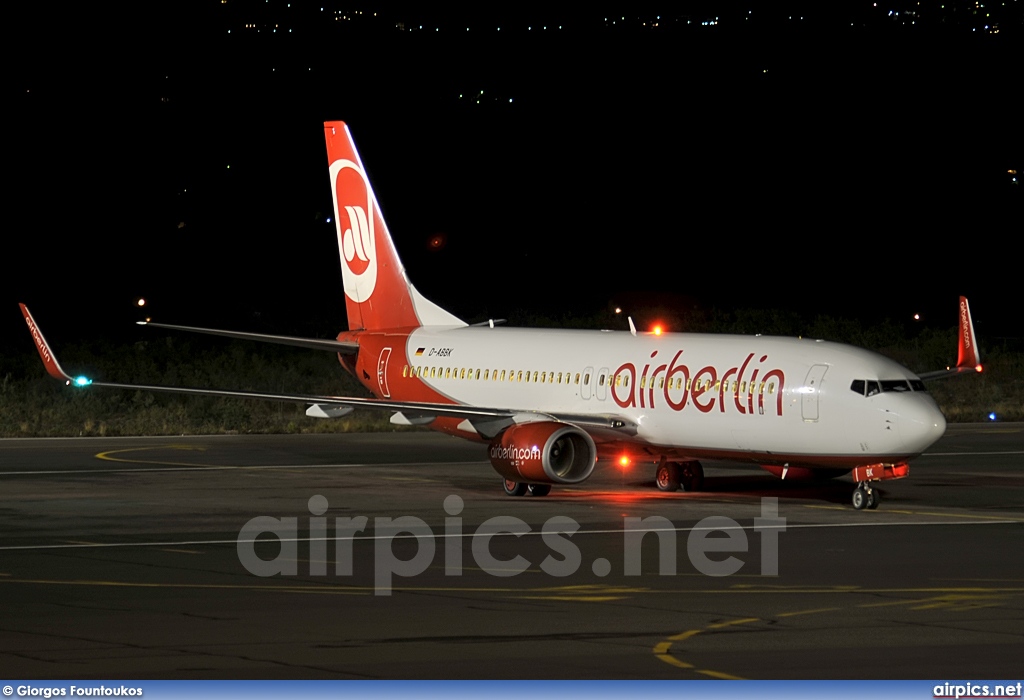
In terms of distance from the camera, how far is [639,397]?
105 feet

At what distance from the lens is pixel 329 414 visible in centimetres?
3538

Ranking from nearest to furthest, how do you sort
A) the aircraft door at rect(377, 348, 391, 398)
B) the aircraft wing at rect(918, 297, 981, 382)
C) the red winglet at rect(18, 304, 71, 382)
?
the red winglet at rect(18, 304, 71, 382)
the aircraft wing at rect(918, 297, 981, 382)
the aircraft door at rect(377, 348, 391, 398)

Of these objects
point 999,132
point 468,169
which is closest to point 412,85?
point 468,169

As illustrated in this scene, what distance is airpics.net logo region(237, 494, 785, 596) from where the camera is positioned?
21391 millimetres

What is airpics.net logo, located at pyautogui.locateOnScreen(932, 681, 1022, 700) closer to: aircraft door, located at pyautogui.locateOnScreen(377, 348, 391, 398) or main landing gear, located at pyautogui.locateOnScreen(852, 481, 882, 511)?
main landing gear, located at pyautogui.locateOnScreen(852, 481, 882, 511)

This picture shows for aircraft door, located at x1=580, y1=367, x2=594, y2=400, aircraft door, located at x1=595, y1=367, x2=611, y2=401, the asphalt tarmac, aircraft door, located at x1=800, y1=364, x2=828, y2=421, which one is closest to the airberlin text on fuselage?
aircraft door, located at x1=595, y1=367, x2=611, y2=401

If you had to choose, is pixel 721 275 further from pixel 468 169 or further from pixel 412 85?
pixel 412 85

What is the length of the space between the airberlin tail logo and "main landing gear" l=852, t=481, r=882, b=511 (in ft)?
47.2

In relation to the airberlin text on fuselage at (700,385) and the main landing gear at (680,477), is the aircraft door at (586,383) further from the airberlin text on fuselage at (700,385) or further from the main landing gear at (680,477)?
the main landing gear at (680,477)

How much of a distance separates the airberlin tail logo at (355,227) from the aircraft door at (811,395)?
43.8ft

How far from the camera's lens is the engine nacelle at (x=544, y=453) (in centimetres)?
3042

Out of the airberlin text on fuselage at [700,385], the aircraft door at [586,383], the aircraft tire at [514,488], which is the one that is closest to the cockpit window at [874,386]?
→ the airberlin text on fuselage at [700,385]

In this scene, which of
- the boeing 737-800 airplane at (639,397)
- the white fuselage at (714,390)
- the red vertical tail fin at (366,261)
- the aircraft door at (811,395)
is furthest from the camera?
the red vertical tail fin at (366,261)

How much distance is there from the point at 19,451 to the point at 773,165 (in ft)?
262
